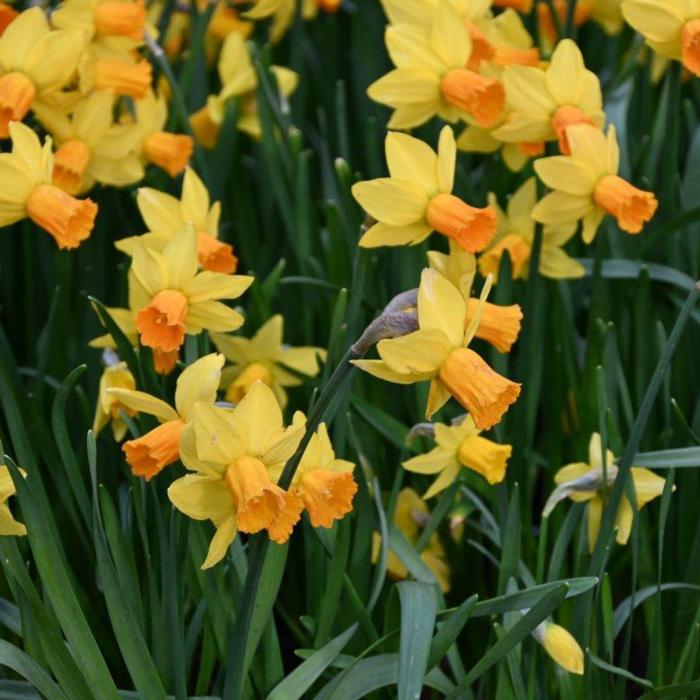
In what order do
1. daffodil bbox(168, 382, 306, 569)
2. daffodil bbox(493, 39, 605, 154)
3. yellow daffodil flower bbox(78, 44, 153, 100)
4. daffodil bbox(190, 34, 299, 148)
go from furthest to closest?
daffodil bbox(190, 34, 299, 148)
yellow daffodil flower bbox(78, 44, 153, 100)
daffodil bbox(493, 39, 605, 154)
daffodil bbox(168, 382, 306, 569)

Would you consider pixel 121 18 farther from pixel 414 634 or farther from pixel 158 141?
pixel 414 634

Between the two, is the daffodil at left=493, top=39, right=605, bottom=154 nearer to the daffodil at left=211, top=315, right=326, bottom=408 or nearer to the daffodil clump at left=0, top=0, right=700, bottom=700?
the daffodil clump at left=0, top=0, right=700, bottom=700

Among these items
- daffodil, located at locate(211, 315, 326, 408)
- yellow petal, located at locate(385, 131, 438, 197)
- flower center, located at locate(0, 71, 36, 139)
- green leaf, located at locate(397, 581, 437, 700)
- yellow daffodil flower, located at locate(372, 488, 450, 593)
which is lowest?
yellow daffodil flower, located at locate(372, 488, 450, 593)

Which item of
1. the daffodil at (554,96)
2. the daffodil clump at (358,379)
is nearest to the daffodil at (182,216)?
the daffodil clump at (358,379)

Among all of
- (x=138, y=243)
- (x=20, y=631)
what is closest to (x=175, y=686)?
(x=20, y=631)

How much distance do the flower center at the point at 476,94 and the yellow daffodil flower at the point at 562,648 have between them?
804 millimetres

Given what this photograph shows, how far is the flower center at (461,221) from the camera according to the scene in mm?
1648

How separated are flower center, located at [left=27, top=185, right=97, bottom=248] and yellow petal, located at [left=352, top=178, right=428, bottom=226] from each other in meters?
0.40

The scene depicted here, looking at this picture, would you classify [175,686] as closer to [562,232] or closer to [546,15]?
[562,232]

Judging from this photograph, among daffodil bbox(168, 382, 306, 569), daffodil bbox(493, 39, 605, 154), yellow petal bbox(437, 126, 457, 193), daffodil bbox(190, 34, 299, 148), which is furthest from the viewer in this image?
daffodil bbox(190, 34, 299, 148)

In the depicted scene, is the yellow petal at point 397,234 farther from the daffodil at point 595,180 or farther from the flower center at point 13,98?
the flower center at point 13,98

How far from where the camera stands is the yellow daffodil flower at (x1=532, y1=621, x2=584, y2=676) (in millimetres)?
1584

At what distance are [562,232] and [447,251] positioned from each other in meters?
0.24

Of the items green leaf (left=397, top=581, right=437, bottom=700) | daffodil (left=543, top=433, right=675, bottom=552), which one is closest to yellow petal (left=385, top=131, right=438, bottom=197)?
daffodil (left=543, top=433, right=675, bottom=552)
